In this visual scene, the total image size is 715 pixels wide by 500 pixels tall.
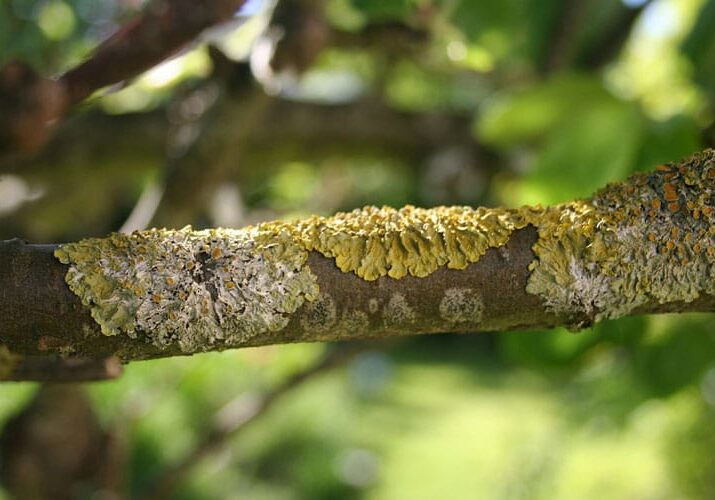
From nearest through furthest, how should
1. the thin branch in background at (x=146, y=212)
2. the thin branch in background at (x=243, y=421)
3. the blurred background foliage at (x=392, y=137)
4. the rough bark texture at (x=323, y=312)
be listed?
the rough bark texture at (x=323, y=312)
the blurred background foliage at (x=392, y=137)
the thin branch in background at (x=146, y=212)
the thin branch in background at (x=243, y=421)

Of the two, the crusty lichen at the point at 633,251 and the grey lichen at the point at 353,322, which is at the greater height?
the crusty lichen at the point at 633,251

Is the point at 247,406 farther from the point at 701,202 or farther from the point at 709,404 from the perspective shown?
the point at 709,404

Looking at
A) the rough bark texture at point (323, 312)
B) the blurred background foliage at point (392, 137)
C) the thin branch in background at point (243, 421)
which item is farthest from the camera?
the thin branch in background at point (243, 421)

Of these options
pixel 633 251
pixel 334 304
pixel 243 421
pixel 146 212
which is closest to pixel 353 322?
pixel 334 304

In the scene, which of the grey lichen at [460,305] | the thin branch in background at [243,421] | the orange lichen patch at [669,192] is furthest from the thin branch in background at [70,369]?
the thin branch in background at [243,421]

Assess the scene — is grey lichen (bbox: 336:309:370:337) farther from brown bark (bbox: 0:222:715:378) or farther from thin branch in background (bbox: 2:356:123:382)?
thin branch in background (bbox: 2:356:123:382)

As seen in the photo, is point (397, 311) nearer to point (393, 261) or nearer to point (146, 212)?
point (393, 261)

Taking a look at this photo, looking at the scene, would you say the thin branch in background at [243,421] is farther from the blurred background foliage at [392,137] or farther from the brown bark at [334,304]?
the brown bark at [334,304]

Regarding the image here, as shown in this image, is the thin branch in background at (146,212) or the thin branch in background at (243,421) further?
the thin branch in background at (243,421)

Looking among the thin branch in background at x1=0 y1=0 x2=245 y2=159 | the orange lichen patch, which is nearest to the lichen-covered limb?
the orange lichen patch
